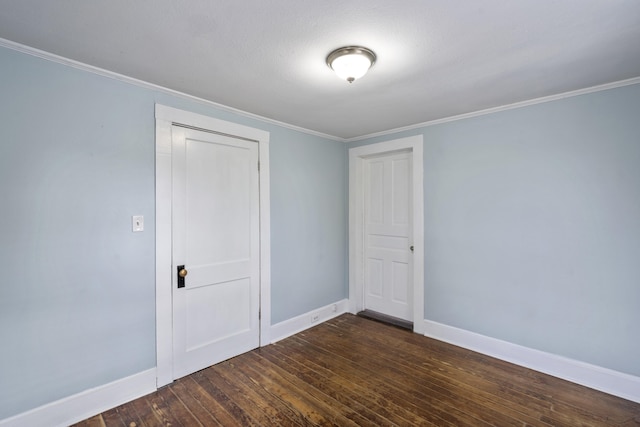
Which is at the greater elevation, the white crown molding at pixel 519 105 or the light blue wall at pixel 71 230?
the white crown molding at pixel 519 105

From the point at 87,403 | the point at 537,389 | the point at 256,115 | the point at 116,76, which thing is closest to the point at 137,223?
the point at 116,76

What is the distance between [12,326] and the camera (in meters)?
1.79

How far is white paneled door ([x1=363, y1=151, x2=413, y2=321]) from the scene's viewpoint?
12.3ft

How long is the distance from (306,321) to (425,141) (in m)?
2.55

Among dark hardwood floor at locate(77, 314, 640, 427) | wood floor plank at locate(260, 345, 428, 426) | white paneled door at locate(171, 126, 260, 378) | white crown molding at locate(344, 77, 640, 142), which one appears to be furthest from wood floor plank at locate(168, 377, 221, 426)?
white crown molding at locate(344, 77, 640, 142)

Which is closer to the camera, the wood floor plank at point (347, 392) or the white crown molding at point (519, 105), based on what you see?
the wood floor plank at point (347, 392)

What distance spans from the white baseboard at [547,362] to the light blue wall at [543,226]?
2.1 inches

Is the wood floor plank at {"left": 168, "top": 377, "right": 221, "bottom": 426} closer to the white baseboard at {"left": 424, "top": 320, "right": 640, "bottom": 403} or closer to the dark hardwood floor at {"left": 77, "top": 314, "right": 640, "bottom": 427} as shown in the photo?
the dark hardwood floor at {"left": 77, "top": 314, "right": 640, "bottom": 427}

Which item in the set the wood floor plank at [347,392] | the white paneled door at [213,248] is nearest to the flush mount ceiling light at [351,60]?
the white paneled door at [213,248]

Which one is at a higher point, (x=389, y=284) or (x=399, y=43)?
(x=399, y=43)

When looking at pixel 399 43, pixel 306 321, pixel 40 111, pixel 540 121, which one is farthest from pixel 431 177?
pixel 40 111

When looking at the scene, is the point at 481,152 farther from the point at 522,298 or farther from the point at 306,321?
the point at 306,321

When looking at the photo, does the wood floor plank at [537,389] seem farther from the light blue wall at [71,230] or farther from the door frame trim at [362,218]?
the light blue wall at [71,230]

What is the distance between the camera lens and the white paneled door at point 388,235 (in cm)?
374
